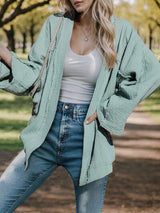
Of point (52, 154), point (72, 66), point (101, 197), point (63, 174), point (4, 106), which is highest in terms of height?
point (72, 66)

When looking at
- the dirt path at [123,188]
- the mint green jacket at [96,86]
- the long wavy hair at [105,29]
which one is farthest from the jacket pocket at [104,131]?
the dirt path at [123,188]

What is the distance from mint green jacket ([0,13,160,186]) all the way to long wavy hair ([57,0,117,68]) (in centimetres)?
5

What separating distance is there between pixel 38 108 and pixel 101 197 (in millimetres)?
572

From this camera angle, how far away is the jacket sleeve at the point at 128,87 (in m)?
2.56

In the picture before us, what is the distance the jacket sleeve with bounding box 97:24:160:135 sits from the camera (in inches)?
101

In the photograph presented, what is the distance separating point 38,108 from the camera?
2564mm

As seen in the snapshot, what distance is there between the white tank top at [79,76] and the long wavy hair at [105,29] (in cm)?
5

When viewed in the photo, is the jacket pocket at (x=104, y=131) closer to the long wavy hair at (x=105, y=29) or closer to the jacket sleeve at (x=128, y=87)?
the jacket sleeve at (x=128, y=87)

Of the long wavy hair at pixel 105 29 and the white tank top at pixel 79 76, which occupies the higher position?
the long wavy hair at pixel 105 29

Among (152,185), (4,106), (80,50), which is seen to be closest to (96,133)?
(80,50)

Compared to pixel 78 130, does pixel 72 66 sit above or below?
above

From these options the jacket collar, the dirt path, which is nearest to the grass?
the dirt path

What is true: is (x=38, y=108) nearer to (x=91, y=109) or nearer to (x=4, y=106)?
(x=91, y=109)

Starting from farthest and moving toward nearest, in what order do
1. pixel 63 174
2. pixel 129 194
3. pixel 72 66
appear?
pixel 63 174, pixel 129 194, pixel 72 66
